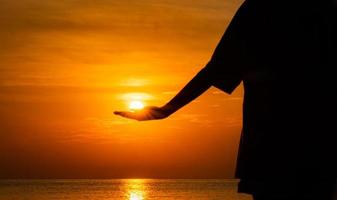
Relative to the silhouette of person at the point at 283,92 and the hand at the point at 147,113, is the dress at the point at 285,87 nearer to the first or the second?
the silhouette of person at the point at 283,92

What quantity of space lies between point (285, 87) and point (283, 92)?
0.02 metres

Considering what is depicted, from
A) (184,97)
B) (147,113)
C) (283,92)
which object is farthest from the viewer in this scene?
(147,113)

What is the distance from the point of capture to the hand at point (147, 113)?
3164mm

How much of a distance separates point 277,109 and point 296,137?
13 cm

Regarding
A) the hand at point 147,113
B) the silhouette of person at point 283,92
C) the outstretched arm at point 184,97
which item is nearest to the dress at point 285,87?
the silhouette of person at point 283,92

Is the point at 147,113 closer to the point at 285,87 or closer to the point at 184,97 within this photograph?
the point at 184,97

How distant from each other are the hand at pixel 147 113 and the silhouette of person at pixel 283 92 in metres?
0.06

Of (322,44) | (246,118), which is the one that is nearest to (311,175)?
(246,118)

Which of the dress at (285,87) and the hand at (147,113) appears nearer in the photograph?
the dress at (285,87)

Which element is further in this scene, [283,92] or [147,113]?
[147,113]

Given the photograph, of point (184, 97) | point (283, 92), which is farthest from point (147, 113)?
point (283, 92)

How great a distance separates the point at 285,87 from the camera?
9.70ft

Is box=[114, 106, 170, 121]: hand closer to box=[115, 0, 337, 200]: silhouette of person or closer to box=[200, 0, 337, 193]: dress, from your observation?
box=[115, 0, 337, 200]: silhouette of person

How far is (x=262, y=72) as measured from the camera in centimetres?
301
